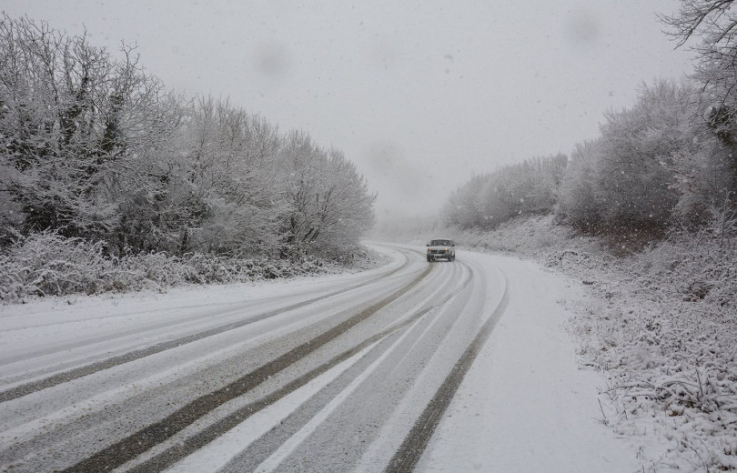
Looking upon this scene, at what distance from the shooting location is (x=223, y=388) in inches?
147

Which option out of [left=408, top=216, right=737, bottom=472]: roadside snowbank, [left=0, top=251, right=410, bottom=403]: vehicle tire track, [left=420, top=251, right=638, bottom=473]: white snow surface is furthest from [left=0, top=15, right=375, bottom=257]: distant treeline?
[left=408, top=216, right=737, bottom=472]: roadside snowbank

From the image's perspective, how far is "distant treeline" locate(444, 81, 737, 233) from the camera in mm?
13484

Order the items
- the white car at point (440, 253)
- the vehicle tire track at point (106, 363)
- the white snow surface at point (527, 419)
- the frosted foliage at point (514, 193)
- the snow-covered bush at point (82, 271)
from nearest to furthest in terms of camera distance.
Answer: the white snow surface at point (527, 419) < the vehicle tire track at point (106, 363) < the snow-covered bush at point (82, 271) < the white car at point (440, 253) < the frosted foliage at point (514, 193)

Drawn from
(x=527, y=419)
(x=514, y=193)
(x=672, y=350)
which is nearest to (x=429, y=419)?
(x=527, y=419)

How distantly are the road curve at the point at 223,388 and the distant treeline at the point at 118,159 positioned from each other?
559 cm

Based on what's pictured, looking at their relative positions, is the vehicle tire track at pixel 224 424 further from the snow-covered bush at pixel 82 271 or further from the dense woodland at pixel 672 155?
the dense woodland at pixel 672 155

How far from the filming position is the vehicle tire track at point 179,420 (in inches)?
94.5

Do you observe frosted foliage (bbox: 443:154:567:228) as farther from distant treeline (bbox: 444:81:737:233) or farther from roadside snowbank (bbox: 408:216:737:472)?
roadside snowbank (bbox: 408:216:737:472)

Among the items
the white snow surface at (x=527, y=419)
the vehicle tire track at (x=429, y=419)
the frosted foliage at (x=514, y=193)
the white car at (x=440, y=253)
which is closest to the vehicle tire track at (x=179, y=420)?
the vehicle tire track at (x=429, y=419)

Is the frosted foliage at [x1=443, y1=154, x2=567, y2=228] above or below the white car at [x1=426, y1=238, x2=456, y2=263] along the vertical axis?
above

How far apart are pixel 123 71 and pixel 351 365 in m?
12.9

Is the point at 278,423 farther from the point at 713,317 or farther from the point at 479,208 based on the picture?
the point at 479,208

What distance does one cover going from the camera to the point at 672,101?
18703mm

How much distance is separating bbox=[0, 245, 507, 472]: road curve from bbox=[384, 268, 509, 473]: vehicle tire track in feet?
0.05
